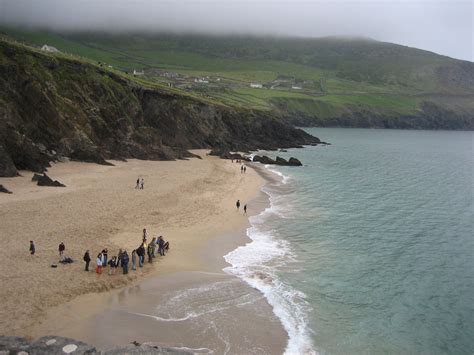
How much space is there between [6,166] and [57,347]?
36439 millimetres

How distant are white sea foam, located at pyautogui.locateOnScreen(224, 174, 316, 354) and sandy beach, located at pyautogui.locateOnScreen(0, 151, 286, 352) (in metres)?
0.73

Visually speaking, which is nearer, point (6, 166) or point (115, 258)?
point (115, 258)

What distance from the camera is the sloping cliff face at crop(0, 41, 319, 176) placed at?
55594mm

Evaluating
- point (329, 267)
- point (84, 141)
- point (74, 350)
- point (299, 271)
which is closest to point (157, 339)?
point (74, 350)

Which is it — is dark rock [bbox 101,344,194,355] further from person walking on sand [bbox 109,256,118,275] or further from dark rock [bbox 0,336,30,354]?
person walking on sand [bbox 109,256,118,275]

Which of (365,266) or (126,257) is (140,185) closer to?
(126,257)

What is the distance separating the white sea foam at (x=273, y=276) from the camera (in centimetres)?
2077

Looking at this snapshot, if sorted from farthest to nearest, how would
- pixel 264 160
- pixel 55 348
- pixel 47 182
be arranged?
pixel 264 160
pixel 47 182
pixel 55 348

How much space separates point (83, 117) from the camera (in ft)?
221

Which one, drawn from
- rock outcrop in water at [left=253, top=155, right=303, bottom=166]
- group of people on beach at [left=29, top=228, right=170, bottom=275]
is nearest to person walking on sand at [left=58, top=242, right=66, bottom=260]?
group of people on beach at [left=29, top=228, right=170, bottom=275]

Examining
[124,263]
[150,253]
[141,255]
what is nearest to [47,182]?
[150,253]

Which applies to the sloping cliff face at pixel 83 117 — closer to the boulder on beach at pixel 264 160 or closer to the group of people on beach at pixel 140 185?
the group of people on beach at pixel 140 185

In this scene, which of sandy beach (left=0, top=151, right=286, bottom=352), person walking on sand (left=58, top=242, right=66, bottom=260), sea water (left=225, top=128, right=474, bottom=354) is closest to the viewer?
sea water (left=225, top=128, right=474, bottom=354)

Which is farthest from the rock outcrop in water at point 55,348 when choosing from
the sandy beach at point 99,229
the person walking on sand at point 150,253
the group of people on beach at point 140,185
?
the group of people on beach at point 140,185
